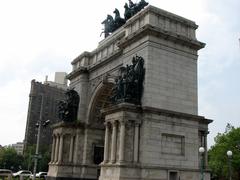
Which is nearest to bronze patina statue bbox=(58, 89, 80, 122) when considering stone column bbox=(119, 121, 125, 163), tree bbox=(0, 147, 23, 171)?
stone column bbox=(119, 121, 125, 163)

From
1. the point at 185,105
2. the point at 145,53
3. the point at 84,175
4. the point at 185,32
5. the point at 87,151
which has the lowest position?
the point at 84,175

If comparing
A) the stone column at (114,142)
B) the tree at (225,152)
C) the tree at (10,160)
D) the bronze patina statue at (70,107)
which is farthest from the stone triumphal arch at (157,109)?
the tree at (10,160)

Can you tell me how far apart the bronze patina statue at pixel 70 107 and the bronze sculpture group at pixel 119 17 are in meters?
7.25

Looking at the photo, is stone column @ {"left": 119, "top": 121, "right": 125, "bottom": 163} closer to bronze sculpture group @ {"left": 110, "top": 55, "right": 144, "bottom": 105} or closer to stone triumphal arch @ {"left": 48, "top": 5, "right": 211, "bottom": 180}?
Answer: stone triumphal arch @ {"left": 48, "top": 5, "right": 211, "bottom": 180}

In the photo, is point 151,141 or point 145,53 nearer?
point 151,141

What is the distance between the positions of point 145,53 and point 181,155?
774 cm

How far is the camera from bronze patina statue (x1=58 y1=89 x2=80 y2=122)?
35281 millimetres

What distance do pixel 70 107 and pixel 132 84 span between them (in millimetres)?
11762

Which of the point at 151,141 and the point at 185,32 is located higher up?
the point at 185,32

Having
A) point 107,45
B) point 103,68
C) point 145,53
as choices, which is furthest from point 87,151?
point 145,53

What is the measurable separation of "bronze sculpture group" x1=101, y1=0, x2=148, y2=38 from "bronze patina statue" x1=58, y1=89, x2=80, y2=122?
725 centimetres

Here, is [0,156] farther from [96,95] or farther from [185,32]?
[185,32]

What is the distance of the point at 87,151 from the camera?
113ft

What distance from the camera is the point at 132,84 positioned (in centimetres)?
2539
